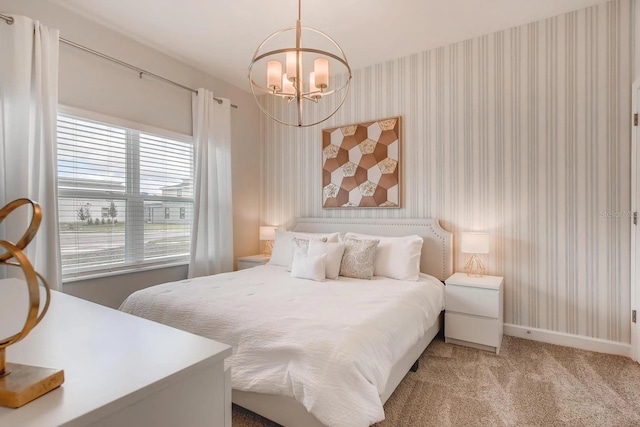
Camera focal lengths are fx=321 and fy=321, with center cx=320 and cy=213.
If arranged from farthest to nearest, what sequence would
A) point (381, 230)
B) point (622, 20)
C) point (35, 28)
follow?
point (381, 230), point (622, 20), point (35, 28)

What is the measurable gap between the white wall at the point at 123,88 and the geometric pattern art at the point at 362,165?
3.99ft

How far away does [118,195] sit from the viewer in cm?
297

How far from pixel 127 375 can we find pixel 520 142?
129 inches

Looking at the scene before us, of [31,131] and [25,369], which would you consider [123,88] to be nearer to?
[31,131]

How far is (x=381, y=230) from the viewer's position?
345cm

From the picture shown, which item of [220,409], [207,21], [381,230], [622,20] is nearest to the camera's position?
[220,409]

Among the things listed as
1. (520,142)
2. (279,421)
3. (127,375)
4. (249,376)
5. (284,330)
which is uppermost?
(520,142)

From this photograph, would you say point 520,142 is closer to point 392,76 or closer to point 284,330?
point 392,76

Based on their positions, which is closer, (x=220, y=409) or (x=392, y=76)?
(x=220, y=409)

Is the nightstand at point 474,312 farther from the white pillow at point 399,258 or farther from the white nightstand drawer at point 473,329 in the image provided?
the white pillow at point 399,258

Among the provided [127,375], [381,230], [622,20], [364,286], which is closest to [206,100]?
[381,230]

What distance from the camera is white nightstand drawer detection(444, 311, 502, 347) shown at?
2.58 meters

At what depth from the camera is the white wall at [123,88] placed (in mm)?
2601

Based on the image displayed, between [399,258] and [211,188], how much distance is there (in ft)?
7.16
